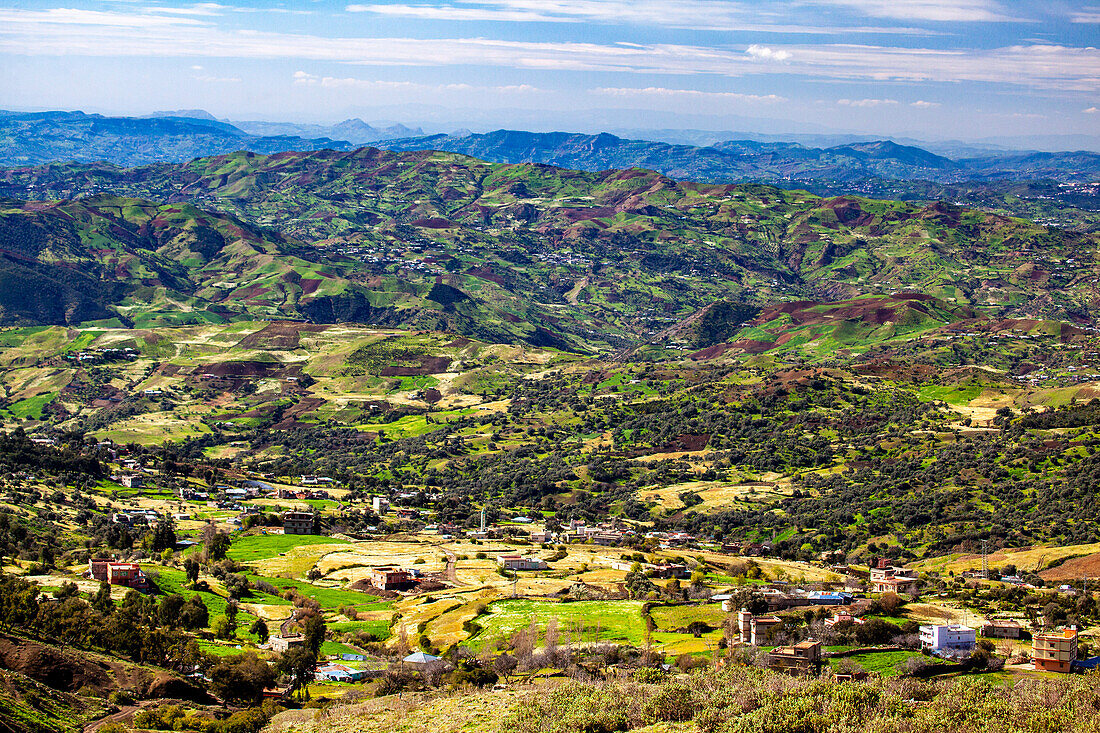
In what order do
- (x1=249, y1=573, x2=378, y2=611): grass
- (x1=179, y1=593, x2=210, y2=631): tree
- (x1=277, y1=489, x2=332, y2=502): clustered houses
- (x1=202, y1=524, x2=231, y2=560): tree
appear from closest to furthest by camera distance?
(x1=179, y1=593, x2=210, y2=631): tree
(x1=249, y1=573, x2=378, y2=611): grass
(x1=202, y1=524, x2=231, y2=560): tree
(x1=277, y1=489, x2=332, y2=502): clustered houses

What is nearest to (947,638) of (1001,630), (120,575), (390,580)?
(1001,630)

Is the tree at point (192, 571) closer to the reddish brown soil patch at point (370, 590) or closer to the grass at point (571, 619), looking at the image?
the reddish brown soil patch at point (370, 590)

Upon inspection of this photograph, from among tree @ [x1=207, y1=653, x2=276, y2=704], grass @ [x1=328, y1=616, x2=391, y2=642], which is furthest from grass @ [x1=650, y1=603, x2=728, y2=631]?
tree @ [x1=207, y1=653, x2=276, y2=704]

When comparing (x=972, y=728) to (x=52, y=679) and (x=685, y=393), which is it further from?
(x=685, y=393)

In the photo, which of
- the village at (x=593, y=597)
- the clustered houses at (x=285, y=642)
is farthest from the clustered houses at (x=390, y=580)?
the clustered houses at (x=285, y=642)

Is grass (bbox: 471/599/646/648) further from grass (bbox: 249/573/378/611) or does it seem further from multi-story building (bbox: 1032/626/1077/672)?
multi-story building (bbox: 1032/626/1077/672)

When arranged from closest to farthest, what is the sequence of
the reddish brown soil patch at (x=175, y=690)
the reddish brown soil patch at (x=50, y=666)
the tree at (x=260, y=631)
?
1. the reddish brown soil patch at (x=50, y=666)
2. the reddish brown soil patch at (x=175, y=690)
3. the tree at (x=260, y=631)
